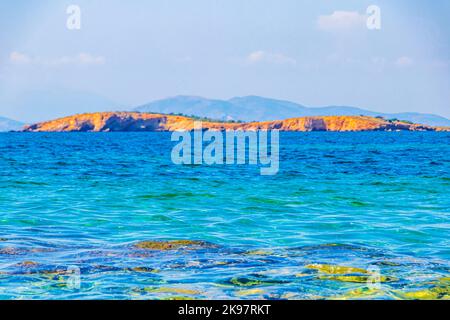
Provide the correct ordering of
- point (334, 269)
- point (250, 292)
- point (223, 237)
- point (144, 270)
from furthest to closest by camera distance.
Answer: point (223, 237), point (334, 269), point (144, 270), point (250, 292)

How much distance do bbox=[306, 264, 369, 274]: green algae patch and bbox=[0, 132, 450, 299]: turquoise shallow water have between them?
10 cm

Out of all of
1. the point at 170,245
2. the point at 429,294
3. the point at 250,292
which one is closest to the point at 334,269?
the point at 429,294

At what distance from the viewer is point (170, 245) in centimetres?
1725

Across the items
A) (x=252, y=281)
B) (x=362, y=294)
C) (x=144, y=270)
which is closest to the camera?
→ (x=362, y=294)

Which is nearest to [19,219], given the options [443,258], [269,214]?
[269,214]

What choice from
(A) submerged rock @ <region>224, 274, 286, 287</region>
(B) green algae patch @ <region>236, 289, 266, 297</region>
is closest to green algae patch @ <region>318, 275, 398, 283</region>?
(A) submerged rock @ <region>224, 274, 286, 287</region>

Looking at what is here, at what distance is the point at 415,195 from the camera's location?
1190 inches

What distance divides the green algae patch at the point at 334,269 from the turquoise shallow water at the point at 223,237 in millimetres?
101

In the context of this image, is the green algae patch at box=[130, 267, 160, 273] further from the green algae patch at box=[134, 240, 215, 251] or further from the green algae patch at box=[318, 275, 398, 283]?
the green algae patch at box=[318, 275, 398, 283]

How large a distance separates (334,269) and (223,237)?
5216mm

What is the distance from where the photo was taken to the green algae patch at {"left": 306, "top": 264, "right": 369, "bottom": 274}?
14.2 m

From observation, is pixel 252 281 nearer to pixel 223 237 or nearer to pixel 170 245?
pixel 170 245

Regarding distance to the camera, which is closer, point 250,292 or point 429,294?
point 250,292
